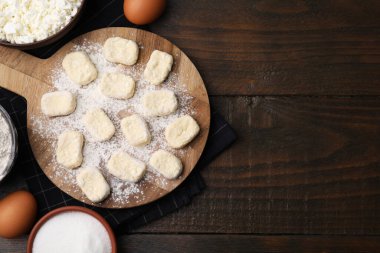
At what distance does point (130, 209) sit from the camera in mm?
1601

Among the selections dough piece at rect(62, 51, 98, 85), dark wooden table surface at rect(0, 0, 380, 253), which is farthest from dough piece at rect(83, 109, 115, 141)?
dark wooden table surface at rect(0, 0, 380, 253)

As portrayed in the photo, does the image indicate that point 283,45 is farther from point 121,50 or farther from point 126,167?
point 126,167

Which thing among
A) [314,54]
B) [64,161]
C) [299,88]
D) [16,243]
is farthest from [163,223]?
[314,54]

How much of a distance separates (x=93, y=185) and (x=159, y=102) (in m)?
0.32

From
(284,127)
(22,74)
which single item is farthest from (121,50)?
(284,127)

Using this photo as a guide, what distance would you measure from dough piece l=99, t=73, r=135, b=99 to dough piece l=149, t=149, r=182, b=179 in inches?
8.0

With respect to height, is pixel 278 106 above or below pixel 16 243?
above

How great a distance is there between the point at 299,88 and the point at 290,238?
46 cm

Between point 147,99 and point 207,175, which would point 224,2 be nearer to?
point 147,99

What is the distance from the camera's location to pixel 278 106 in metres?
1.64

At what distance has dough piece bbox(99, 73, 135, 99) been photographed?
5.20 feet

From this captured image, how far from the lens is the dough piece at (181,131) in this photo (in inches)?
61.2

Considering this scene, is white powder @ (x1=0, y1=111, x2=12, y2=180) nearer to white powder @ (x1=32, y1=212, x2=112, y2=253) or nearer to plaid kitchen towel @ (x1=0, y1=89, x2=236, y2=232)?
plaid kitchen towel @ (x1=0, y1=89, x2=236, y2=232)

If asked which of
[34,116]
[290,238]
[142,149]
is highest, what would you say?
[34,116]
